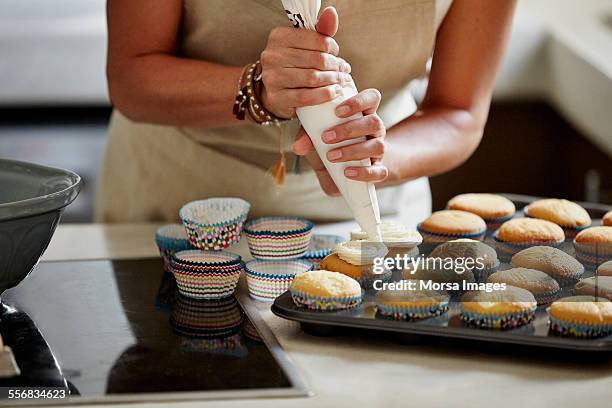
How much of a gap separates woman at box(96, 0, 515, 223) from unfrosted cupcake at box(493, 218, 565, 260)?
202mm

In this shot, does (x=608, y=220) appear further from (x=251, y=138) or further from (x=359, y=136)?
(x=251, y=138)

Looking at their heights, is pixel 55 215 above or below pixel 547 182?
above

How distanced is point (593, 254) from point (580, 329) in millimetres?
210

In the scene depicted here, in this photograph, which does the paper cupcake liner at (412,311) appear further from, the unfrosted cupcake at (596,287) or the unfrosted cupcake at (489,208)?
the unfrosted cupcake at (489,208)

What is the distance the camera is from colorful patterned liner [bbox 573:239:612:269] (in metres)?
1.16

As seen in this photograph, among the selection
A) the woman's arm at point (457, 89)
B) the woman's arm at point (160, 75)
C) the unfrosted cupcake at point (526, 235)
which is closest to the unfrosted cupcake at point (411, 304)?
the unfrosted cupcake at point (526, 235)

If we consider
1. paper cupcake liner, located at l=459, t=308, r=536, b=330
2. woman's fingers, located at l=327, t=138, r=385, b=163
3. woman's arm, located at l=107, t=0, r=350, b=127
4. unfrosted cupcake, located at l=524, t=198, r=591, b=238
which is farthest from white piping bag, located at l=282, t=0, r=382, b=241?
unfrosted cupcake, located at l=524, t=198, r=591, b=238

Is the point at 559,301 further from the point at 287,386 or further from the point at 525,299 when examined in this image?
the point at 287,386

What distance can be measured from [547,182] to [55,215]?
6.98 ft

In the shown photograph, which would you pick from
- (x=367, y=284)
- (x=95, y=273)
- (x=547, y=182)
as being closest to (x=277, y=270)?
(x=367, y=284)

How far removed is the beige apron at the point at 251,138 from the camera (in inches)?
58.2

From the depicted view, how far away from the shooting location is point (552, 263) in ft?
3.66

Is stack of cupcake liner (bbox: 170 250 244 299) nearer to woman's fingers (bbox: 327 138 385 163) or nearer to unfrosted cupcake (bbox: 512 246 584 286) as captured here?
woman's fingers (bbox: 327 138 385 163)

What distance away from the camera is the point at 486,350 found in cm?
103
